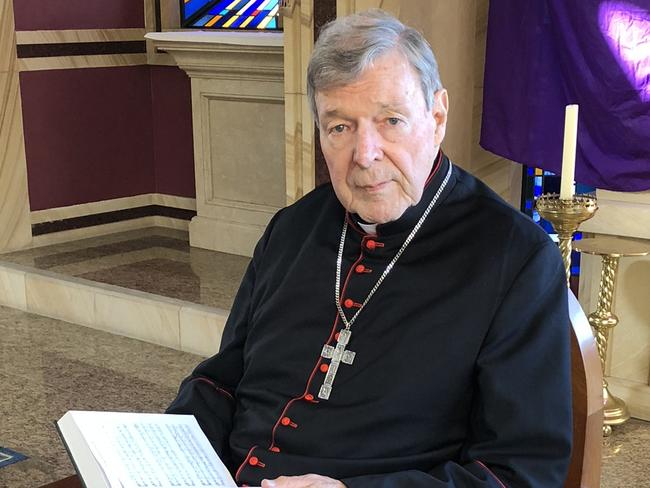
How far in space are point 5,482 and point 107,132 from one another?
12.5 ft

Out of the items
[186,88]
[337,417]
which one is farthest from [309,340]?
[186,88]

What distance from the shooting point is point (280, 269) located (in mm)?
2254

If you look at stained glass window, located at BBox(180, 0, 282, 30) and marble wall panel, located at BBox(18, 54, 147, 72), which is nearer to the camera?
marble wall panel, located at BBox(18, 54, 147, 72)

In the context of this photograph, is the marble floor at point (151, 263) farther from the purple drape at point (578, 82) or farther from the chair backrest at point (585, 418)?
the chair backrest at point (585, 418)

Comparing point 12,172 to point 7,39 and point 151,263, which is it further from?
point 151,263

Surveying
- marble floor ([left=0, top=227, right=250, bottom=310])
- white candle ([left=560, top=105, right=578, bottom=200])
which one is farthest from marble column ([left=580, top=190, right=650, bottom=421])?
marble floor ([left=0, top=227, right=250, bottom=310])

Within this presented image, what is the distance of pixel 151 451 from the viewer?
1.92 m

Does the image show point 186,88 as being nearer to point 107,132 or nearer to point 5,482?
point 107,132

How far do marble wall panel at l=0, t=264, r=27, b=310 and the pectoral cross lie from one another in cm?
422

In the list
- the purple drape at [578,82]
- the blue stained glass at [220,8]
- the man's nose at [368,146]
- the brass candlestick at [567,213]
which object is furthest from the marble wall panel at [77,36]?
the man's nose at [368,146]

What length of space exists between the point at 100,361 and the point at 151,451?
3141 mm

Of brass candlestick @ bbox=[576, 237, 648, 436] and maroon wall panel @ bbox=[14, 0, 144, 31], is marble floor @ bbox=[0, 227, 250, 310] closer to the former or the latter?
maroon wall panel @ bbox=[14, 0, 144, 31]

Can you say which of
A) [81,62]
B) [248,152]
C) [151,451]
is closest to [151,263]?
[248,152]

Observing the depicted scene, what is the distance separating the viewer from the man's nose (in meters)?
1.92
